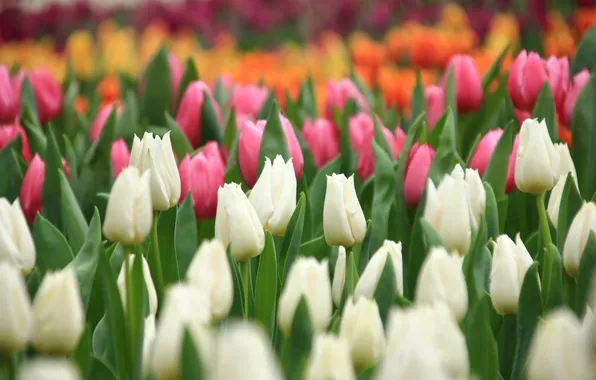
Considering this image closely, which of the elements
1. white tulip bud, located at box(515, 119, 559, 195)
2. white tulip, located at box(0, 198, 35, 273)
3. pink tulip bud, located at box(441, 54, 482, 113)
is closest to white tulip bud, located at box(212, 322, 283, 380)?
white tulip, located at box(0, 198, 35, 273)

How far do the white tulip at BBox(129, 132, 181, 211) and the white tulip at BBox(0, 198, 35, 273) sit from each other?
0.14 meters

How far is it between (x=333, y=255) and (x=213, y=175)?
0.22 meters

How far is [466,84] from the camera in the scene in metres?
1.62

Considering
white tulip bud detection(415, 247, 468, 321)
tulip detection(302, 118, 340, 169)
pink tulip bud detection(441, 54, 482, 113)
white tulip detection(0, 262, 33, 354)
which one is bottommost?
tulip detection(302, 118, 340, 169)

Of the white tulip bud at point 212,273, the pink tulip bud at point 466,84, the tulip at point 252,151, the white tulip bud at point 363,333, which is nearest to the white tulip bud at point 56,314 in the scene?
the white tulip bud at point 212,273

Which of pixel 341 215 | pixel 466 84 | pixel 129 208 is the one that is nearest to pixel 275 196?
pixel 341 215

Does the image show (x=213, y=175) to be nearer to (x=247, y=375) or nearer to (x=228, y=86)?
(x=247, y=375)

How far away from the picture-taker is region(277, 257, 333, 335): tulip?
0.75m

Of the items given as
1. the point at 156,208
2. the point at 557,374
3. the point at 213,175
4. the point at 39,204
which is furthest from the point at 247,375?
the point at 39,204

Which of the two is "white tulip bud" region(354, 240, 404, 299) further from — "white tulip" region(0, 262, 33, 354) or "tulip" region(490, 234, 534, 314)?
"white tulip" region(0, 262, 33, 354)

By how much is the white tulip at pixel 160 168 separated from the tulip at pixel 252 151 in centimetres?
31

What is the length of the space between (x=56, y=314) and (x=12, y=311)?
38 mm

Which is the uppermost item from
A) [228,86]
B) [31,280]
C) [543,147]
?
[543,147]

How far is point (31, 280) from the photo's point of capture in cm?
96
